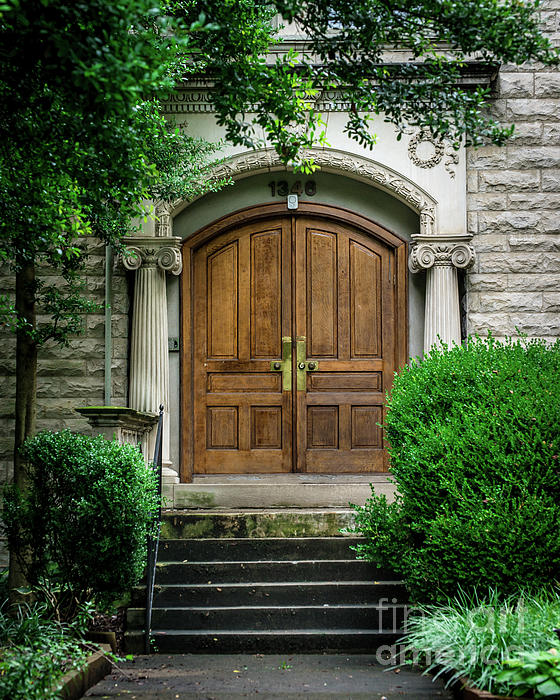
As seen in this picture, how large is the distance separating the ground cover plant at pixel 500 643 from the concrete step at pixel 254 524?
210cm

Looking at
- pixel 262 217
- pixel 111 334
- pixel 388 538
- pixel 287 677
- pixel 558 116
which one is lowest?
pixel 287 677

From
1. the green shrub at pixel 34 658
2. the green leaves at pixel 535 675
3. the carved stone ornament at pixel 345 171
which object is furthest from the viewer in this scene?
the carved stone ornament at pixel 345 171

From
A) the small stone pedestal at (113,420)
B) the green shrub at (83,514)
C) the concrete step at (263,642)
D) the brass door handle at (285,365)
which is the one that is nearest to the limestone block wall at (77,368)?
the small stone pedestal at (113,420)

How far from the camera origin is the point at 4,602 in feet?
19.8

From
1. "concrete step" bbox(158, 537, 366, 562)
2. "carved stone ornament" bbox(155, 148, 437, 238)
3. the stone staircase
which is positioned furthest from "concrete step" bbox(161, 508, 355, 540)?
"carved stone ornament" bbox(155, 148, 437, 238)

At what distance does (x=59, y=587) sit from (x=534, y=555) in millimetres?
3278

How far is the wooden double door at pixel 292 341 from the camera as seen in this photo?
319 inches

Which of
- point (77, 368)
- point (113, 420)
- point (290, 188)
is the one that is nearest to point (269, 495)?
point (113, 420)

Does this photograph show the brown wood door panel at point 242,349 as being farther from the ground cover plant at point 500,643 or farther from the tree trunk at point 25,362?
the ground cover plant at point 500,643

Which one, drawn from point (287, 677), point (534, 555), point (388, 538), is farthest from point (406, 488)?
point (287, 677)

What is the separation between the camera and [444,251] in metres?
7.80

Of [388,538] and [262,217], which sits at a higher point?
[262,217]

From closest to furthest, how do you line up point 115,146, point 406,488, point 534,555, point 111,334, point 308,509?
1. point 115,146
2. point 534,555
3. point 406,488
4. point 308,509
5. point 111,334

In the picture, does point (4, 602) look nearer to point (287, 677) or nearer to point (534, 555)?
point (287, 677)
